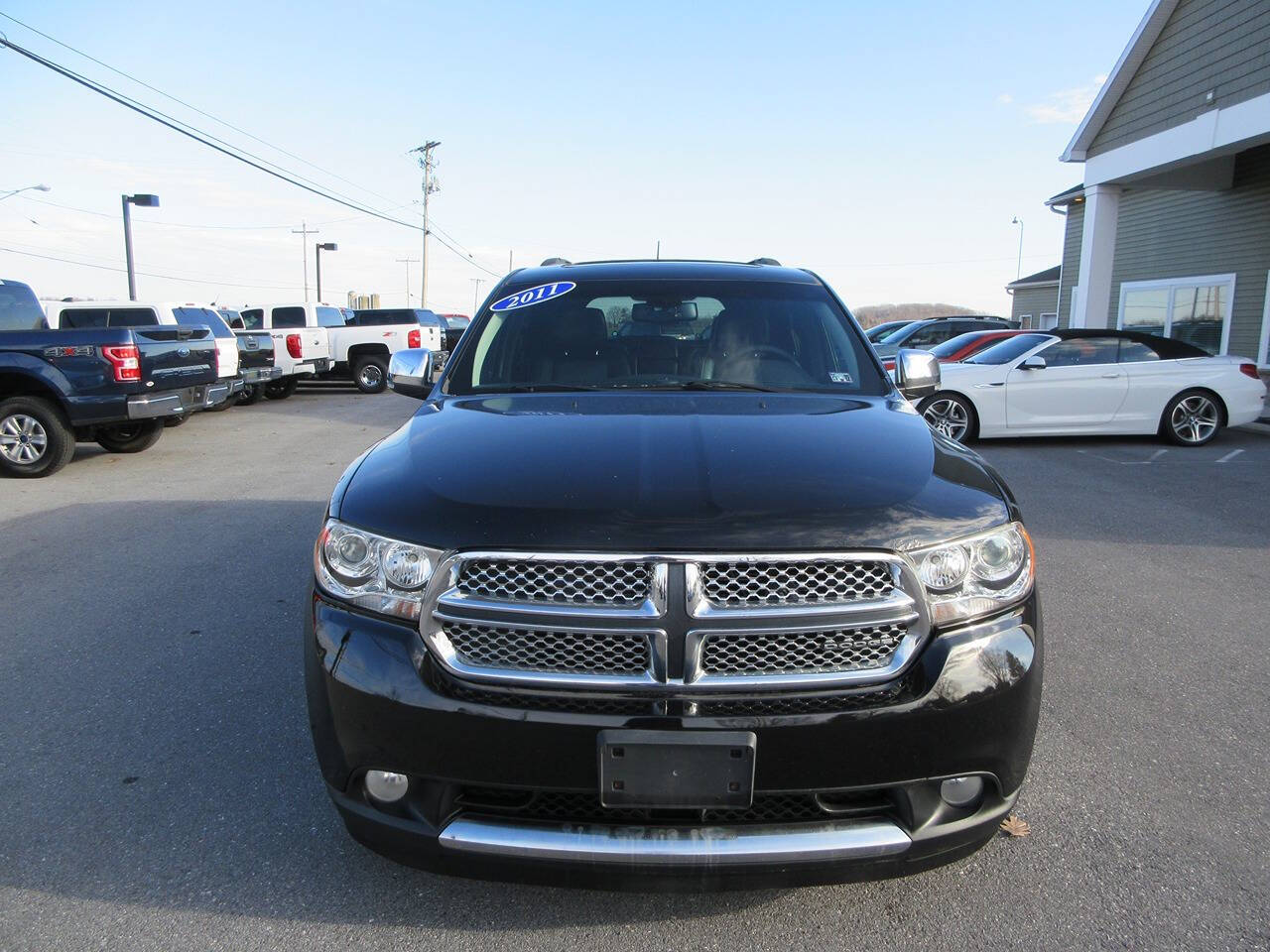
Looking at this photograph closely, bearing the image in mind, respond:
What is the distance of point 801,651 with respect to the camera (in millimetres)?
2133

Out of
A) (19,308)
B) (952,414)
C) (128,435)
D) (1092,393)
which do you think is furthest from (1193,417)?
(19,308)

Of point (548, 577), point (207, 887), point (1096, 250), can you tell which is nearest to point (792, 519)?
point (548, 577)

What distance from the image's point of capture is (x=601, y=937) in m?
2.37

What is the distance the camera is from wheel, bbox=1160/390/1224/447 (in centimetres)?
1127

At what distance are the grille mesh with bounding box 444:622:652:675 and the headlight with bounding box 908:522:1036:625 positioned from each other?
0.71 m

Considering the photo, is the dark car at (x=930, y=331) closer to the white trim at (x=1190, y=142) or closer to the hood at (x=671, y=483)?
the white trim at (x=1190, y=142)

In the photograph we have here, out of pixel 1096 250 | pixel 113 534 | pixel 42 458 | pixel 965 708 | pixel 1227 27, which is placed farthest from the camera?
pixel 1096 250

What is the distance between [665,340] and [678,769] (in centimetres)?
207

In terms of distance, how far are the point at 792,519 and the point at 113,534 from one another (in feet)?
20.6

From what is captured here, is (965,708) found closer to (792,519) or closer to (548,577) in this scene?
(792,519)

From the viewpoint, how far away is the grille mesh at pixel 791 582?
211cm

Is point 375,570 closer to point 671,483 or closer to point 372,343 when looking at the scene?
point 671,483

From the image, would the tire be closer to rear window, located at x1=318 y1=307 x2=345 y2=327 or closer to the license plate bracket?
the license plate bracket

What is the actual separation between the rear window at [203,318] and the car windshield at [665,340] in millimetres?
12165
